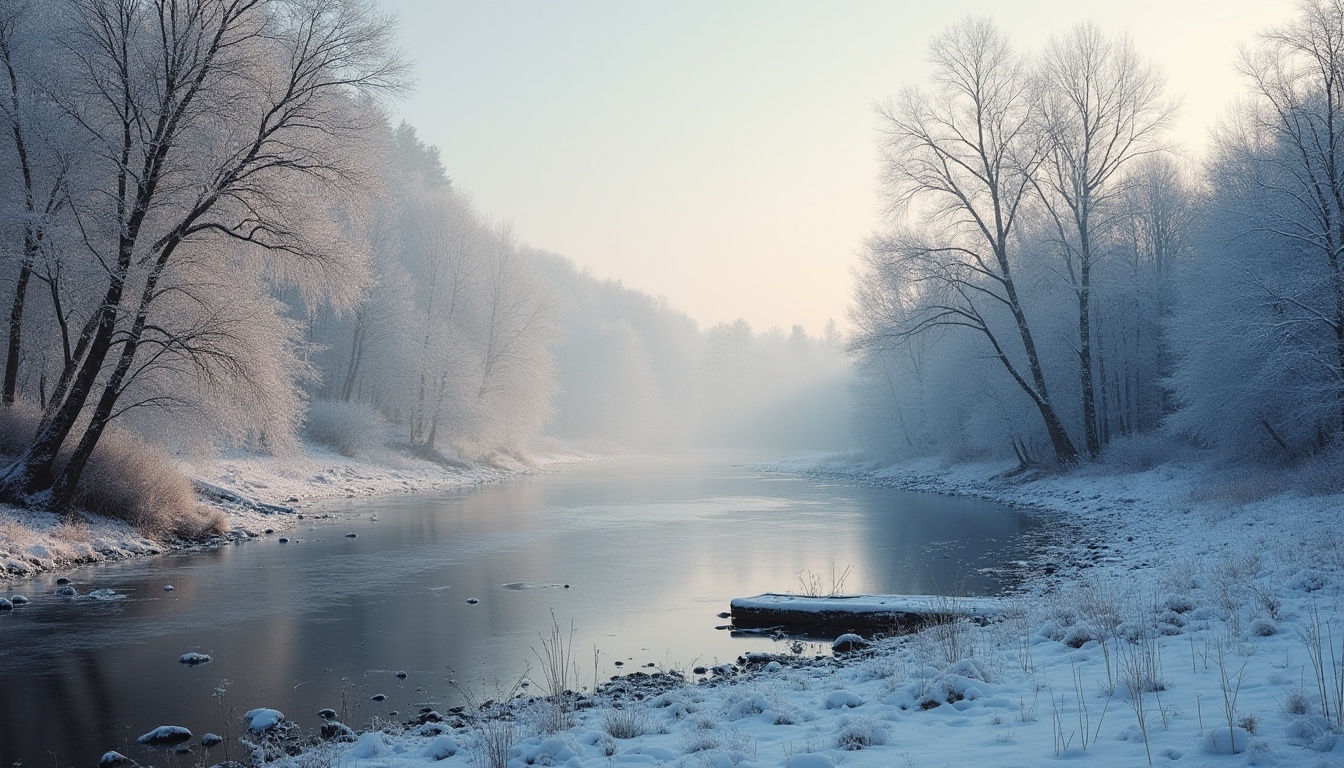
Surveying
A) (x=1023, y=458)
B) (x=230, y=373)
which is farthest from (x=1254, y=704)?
(x=1023, y=458)

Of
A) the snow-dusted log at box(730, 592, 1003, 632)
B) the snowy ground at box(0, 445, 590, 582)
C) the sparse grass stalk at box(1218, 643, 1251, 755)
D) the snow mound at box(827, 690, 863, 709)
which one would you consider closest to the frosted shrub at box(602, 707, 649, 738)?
the snow mound at box(827, 690, 863, 709)

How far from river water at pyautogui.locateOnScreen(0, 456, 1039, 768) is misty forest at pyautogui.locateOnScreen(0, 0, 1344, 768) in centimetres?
25

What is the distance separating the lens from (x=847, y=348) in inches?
1316

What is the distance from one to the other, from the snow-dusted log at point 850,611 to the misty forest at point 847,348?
0.91 feet

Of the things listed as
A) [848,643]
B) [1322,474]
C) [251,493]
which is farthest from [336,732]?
[251,493]

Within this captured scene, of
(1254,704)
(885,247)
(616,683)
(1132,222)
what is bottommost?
(616,683)

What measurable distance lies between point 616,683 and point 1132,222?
36.0 m

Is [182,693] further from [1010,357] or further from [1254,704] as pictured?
[1010,357]

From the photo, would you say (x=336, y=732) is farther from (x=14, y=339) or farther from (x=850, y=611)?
(x=14, y=339)

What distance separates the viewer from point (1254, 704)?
5691mm

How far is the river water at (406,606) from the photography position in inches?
329

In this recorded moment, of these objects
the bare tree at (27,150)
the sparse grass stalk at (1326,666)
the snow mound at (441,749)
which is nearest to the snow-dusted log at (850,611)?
the sparse grass stalk at (1326,666)

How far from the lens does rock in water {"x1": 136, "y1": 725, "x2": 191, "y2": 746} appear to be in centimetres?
716

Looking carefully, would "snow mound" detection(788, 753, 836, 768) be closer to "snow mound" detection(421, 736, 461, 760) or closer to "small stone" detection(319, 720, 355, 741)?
"snow mound" detection(421, 736, 461, 760)
